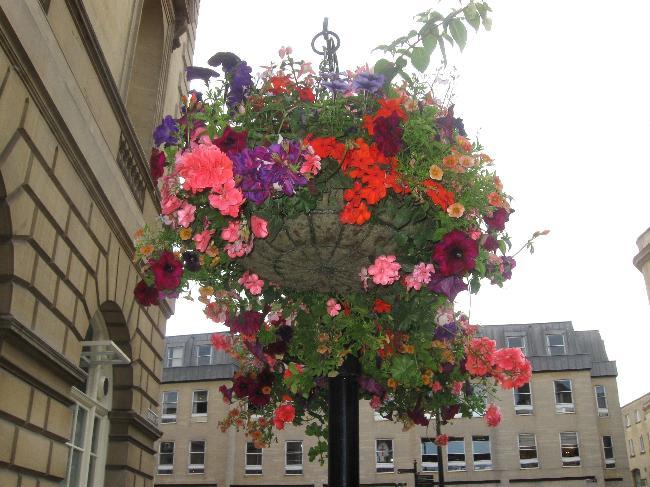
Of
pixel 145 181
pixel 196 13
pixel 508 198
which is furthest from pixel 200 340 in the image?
pixel 508 198

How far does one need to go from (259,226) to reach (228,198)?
7.5 inches

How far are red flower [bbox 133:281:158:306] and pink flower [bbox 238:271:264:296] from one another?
481 mm

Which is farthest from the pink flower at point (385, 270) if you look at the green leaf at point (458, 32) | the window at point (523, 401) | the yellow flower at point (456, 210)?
the window at point (523, 401)

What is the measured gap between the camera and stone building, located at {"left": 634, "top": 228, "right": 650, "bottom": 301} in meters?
29.5

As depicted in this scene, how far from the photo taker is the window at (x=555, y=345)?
125 ft

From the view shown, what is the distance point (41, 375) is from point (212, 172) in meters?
3.32

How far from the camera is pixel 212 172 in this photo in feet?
9.61

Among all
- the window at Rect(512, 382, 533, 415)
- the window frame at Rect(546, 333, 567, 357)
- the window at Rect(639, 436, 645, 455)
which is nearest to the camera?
the window at Rect(512, 382, 533, 415)

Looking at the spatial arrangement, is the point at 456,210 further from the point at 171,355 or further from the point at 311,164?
the point at 171,355

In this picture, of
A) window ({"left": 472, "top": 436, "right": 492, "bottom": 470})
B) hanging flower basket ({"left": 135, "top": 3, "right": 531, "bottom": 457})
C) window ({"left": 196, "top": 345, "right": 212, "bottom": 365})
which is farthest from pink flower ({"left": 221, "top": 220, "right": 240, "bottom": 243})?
window ({"left": 196, "top": 345, "right": 212, "bottom": 365})

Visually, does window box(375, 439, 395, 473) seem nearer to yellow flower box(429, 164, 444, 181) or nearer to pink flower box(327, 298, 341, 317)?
pink flower box(327, 298, 341, 317)

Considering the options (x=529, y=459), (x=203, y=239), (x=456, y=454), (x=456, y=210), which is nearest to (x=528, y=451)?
(x=529, y=459)

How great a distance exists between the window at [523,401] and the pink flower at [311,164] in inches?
1351

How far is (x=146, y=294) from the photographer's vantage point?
3.66 meters
